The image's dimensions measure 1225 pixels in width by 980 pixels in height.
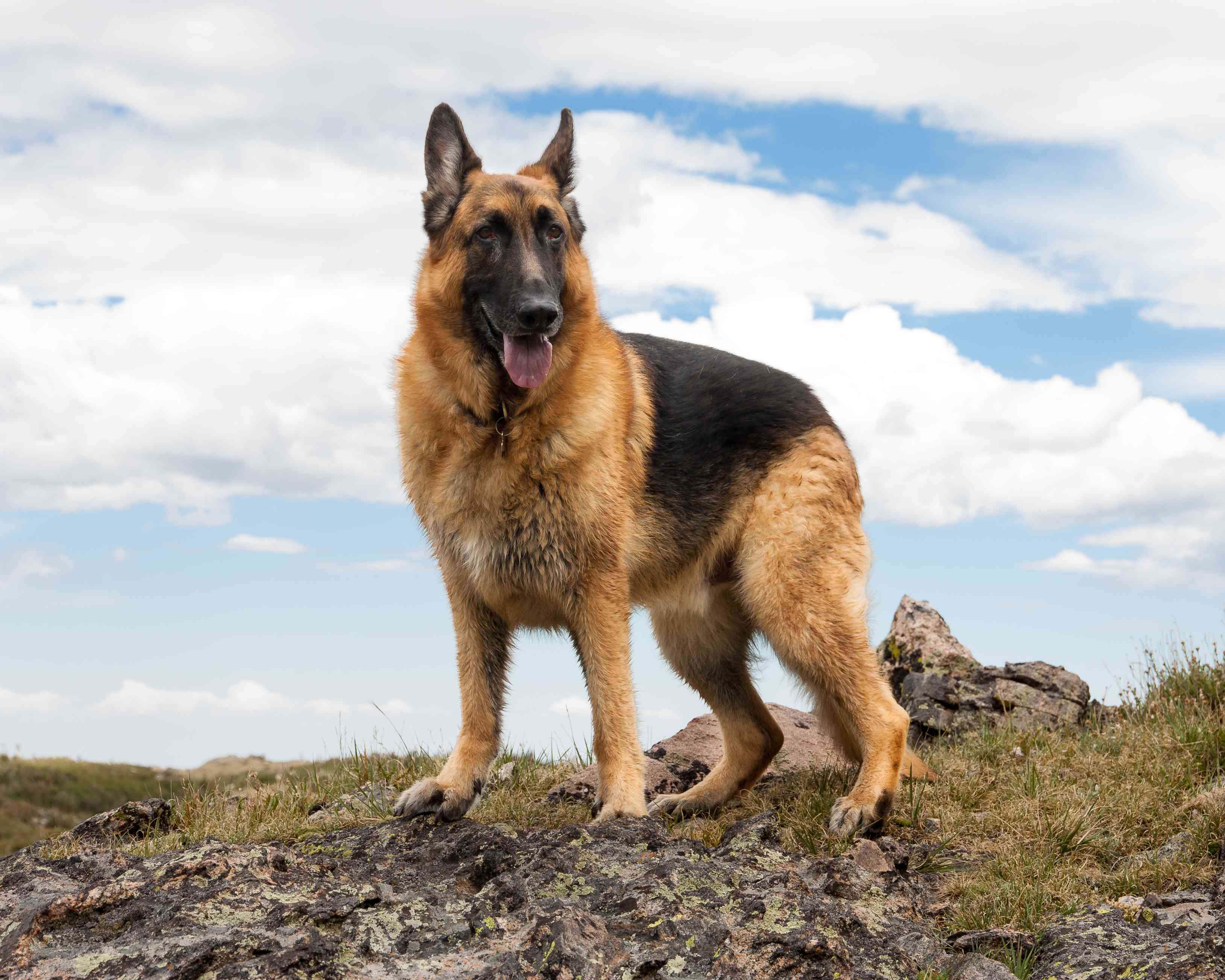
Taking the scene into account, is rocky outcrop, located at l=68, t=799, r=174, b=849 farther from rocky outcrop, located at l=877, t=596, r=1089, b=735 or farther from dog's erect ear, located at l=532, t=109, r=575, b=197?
rocky outcrop, located at l=877, t=596, r=1089, b=735

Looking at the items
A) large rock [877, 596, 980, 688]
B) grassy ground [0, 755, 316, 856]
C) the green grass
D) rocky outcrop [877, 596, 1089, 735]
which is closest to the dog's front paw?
rocky outcrop [877, 596, 1089, 735]

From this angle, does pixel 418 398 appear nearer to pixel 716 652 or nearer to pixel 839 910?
pixel 716 652

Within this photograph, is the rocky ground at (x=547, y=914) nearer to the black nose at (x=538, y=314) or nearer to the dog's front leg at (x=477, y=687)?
the dog's front leg at (x=477, y=687)

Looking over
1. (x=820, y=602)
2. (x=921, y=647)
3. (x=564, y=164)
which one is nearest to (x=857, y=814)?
(x=820, y=602)

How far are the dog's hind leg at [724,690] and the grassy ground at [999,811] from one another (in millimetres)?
186

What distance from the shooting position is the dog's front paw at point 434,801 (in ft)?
16.9

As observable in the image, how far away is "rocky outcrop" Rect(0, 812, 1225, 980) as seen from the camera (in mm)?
3387

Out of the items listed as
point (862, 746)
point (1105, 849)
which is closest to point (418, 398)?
point (862, 746)

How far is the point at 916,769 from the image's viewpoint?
20.7 feet

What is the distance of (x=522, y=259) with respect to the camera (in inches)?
196

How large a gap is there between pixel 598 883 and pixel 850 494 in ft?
9.66

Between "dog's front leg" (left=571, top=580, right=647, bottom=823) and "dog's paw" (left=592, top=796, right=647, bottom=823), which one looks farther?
"dog's front leg" (left=571, top=580, right=647, bottom=823)

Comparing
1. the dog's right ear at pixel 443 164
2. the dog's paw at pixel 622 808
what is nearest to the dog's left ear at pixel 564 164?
the dog's right ear at pixel 443 164

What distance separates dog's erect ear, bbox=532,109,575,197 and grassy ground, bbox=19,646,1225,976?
3.21m
